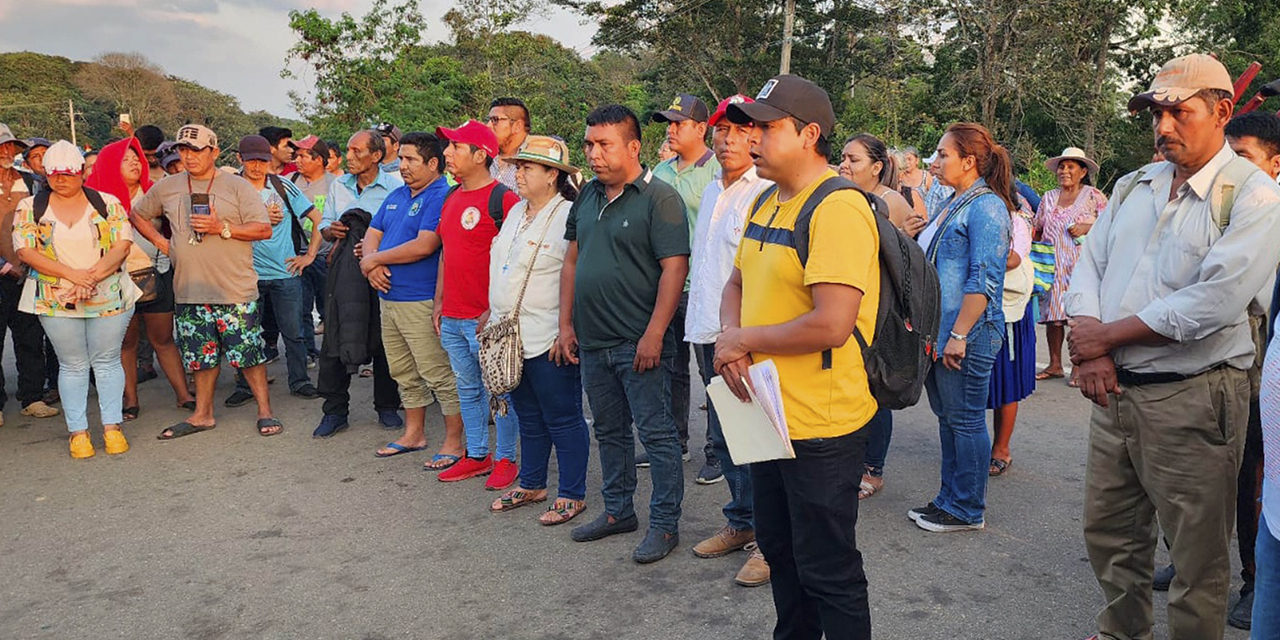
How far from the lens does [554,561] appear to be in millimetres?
4277

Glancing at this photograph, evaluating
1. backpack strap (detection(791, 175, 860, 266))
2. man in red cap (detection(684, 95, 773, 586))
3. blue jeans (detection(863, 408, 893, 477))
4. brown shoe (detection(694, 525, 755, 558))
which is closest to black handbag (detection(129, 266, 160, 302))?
man in red cap (detection(684, 95, 773, 586))

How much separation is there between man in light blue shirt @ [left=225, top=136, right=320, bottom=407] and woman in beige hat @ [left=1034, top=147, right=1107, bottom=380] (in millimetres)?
5892

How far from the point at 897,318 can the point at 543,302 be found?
224cm

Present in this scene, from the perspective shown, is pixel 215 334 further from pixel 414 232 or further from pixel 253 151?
pixel 414 232

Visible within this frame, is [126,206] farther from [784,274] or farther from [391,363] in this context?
[784,274]

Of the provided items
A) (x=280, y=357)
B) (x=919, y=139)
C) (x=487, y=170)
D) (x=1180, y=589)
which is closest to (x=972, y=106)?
(x=919, y=139)

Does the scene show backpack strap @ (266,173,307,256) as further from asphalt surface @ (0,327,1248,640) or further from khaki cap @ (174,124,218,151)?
asphalt surface @ (0,327,1248,640)

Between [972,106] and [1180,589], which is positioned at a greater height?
[972,106]

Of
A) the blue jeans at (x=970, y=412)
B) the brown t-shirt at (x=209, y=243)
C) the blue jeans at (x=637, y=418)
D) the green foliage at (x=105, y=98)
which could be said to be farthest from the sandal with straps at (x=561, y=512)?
the green foliage at (x=105, y=98)

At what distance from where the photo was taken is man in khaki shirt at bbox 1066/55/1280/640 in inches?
109

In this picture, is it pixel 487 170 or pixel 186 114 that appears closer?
pixel 487 170

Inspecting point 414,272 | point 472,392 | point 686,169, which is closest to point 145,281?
point 414,272

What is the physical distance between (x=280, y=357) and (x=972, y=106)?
768 inches

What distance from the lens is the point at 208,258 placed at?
634 centimetres
